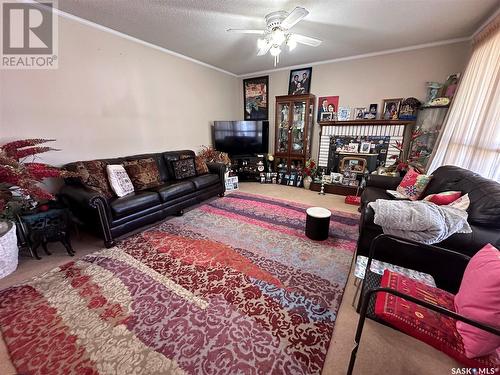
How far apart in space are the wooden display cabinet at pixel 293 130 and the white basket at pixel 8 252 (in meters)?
4.32

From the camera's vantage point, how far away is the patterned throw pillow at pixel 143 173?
284 centimetres

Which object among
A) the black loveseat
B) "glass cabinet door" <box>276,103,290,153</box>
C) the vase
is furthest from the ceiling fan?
the vase

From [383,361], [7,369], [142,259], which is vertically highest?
[383,361]

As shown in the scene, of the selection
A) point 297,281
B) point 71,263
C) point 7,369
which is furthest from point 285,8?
point 7,369

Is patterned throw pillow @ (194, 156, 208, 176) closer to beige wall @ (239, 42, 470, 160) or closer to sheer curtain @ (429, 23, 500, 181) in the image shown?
beige wall @ (239, 42, 470, 160)

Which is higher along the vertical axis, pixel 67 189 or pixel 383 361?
pixel 67 189

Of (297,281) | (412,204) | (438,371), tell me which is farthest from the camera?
(297,281)

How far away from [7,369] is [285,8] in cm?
366

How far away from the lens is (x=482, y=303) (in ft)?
3.07

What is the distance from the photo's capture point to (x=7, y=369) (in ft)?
3.74

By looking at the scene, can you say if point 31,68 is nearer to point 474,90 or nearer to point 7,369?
point 7,369

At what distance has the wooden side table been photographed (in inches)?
77.8

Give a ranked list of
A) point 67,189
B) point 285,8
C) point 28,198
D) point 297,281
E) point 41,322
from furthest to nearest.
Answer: point 67,189, point 285,8, point 28,198, point 297,281, point 41,322

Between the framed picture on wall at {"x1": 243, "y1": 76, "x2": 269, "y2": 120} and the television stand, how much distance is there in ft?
3.54
